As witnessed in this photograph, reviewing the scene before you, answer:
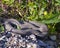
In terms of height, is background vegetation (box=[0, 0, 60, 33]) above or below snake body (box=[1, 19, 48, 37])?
above

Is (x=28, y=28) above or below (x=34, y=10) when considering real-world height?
below

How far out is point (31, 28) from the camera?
11.3ft

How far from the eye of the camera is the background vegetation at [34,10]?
351cm

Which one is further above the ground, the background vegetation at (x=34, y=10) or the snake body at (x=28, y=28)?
the background vegetation at (x=34, y=10)

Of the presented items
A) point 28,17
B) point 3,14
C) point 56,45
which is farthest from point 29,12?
point 56,45

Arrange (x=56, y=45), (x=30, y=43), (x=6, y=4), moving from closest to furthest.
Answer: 1. (x=30, y=43)
2. (x=56, y=45)
3. (x=6, y=4)

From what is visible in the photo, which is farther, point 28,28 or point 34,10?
point 34,10

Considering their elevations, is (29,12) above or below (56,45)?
above

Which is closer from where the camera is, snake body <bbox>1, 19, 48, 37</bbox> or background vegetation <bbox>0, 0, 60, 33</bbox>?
snake body <bbox>1, 19, 48, 37</bbox>

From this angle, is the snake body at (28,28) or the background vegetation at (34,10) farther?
the background vegetation at (34,10)

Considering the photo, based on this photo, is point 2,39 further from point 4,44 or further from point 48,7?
point 48,7

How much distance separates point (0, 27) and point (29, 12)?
526 mm

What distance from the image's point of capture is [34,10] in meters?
3.69

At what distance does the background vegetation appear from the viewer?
3510 millimetres
